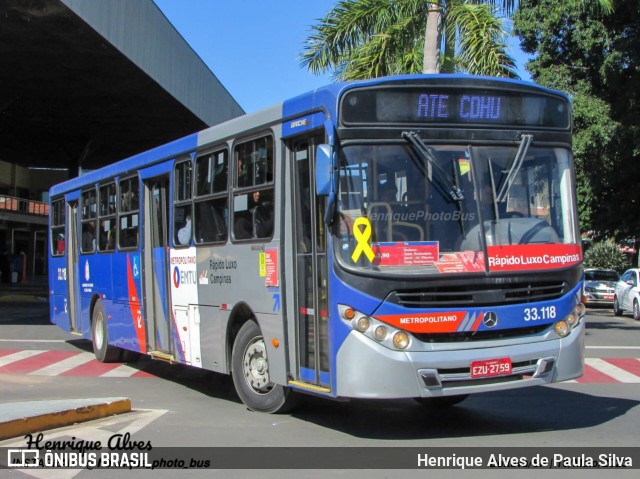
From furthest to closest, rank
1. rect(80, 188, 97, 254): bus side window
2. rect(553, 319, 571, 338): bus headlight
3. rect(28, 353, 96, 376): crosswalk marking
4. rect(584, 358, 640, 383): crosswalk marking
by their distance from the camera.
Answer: rect(80, 188, 97, 254): bus side window
rect(28, 353, 96, 376): crosswalk marking
rect(584, 358, 640, 383): crosswalk marking
rect(553, 319, 571, 338): bus headlight

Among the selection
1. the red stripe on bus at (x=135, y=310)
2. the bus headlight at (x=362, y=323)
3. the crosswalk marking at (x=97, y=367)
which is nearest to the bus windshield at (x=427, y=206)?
the bus headlight at (x=362, y=323)

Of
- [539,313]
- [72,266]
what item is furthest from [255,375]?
[72,266]

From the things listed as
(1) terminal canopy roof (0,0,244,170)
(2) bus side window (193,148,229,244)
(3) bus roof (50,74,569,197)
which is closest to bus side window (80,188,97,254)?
(3) bus roof (50,74,569,197)

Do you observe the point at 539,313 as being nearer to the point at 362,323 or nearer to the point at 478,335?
the point at 478,335

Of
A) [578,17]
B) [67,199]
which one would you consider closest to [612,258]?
[578,17]

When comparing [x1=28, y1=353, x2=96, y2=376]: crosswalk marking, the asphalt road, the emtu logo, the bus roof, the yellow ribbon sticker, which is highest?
the bus roof

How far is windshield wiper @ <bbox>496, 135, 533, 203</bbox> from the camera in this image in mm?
7335

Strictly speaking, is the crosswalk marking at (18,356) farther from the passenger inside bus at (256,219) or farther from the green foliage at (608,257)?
the green foliage at (608,257)

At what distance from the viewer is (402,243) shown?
23.0 feet

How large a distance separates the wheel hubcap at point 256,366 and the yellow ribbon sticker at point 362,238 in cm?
198

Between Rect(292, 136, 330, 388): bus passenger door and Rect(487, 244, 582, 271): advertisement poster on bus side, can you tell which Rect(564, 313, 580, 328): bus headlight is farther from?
Rect(292, 136, 330, 388): bus passenger door

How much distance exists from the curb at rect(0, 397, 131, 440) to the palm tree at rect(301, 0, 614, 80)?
34.8 ft

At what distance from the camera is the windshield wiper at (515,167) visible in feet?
24.1

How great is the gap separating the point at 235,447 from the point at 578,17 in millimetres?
21084
